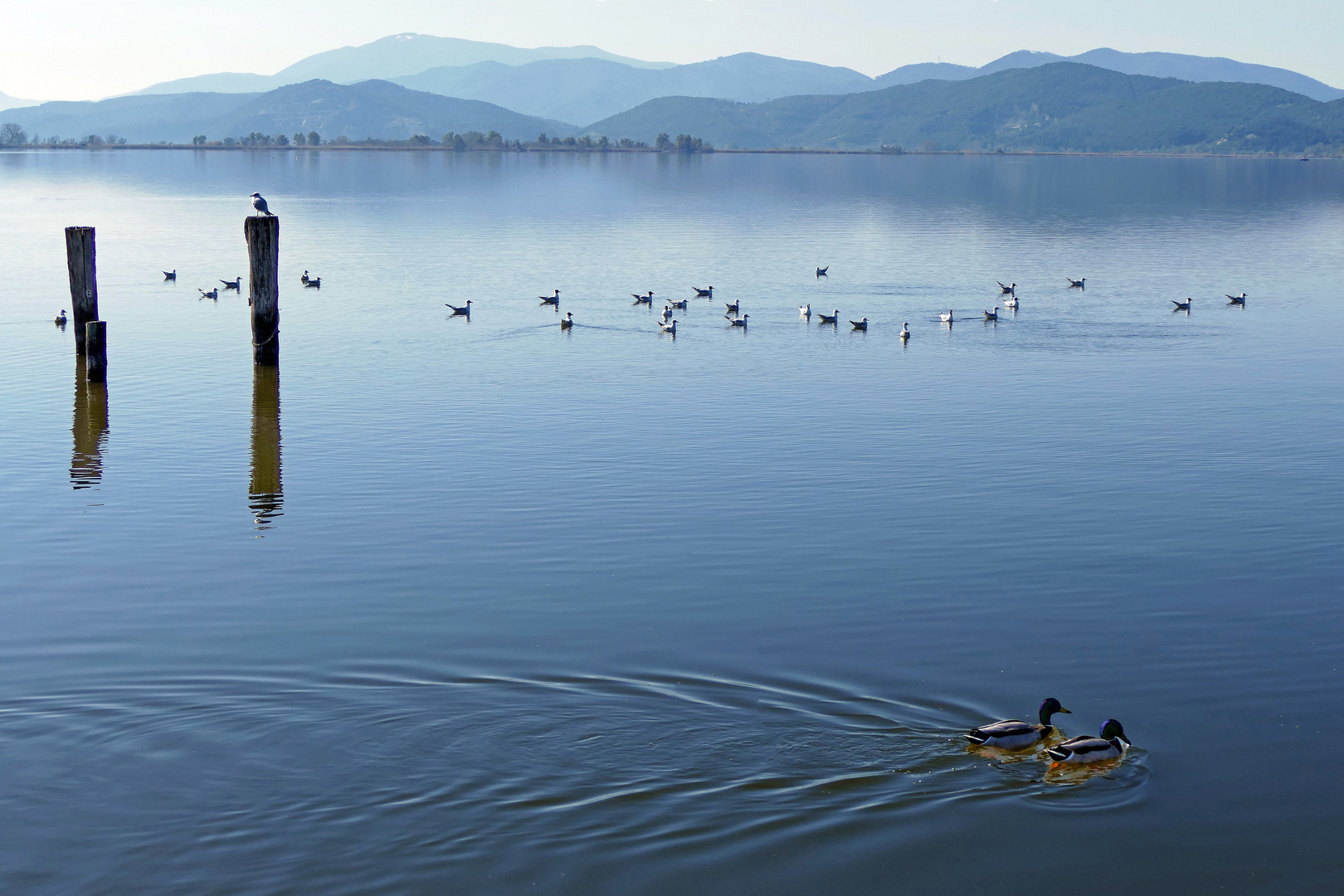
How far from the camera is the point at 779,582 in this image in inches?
736

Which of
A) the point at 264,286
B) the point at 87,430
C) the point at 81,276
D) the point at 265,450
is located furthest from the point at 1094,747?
the point at 81,276

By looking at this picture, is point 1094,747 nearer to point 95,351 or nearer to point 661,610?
point 661,610

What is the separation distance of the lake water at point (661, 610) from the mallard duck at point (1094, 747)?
211 millimetres

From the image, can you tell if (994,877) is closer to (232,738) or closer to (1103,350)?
(232,738)

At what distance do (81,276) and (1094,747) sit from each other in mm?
30780

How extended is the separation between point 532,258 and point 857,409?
4041cm

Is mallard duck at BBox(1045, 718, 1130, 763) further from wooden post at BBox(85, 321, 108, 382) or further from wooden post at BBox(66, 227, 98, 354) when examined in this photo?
wooden post at BBox(66, 227, 98, 354)

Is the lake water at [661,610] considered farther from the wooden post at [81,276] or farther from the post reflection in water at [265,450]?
the wooden post at [81,276]

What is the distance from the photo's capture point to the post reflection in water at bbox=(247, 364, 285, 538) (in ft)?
73.3

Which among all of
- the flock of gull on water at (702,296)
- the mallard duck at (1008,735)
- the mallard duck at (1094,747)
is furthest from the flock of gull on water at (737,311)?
the mallard duck at (1008,735)

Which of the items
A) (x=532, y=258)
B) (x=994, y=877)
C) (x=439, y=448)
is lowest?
(x=994, y=877)

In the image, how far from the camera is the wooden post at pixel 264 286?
3378cm

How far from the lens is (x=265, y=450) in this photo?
26672 millimetres

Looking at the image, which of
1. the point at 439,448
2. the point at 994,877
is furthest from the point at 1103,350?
the point at 994,877
